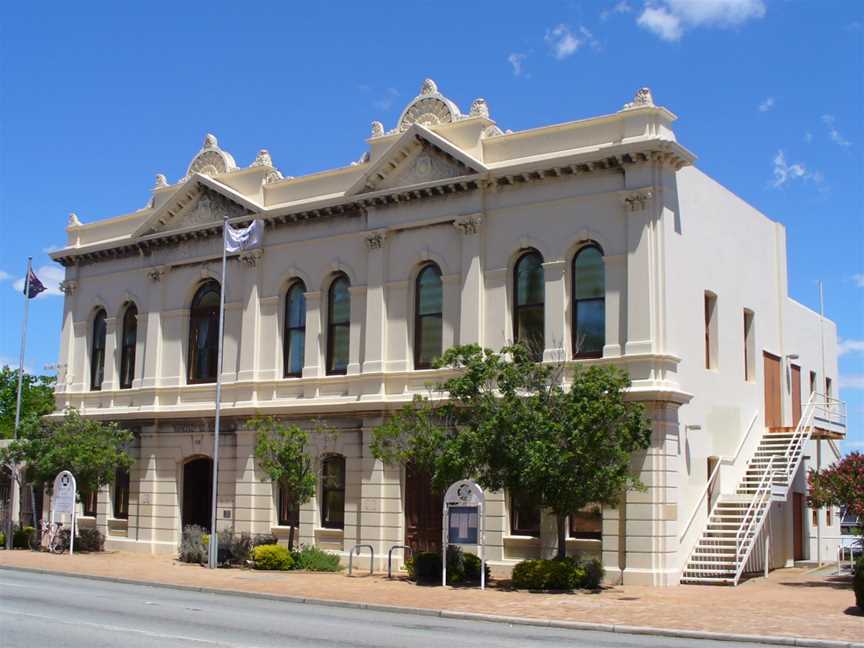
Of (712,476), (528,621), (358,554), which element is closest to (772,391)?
(712,476)

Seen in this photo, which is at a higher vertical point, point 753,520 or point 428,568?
point 753,520

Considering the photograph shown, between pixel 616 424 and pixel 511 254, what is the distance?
664 cm

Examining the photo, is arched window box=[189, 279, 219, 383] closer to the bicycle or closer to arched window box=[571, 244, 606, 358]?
the bicycle

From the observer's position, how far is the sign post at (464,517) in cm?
2502

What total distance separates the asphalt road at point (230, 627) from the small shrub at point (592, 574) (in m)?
5.55

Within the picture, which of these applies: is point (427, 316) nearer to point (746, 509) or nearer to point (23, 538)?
point (746, 509)

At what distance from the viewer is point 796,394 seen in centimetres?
3700

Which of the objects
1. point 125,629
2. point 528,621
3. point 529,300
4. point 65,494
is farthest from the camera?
point 65,494

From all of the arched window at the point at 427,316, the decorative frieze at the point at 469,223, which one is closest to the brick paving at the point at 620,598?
the arched window at the point at 427,316

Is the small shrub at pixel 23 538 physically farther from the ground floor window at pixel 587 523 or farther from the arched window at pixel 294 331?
the ground floor window at pixel 587 523

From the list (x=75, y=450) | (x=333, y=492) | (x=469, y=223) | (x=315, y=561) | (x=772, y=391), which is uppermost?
(x=469, y=223)

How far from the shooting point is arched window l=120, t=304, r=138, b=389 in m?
39.0

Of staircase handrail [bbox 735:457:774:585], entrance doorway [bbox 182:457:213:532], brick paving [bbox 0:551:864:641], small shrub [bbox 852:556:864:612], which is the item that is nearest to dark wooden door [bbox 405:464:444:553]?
brick paving [bbox 0:551:864:641]

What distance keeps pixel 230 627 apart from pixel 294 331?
17775 mm
